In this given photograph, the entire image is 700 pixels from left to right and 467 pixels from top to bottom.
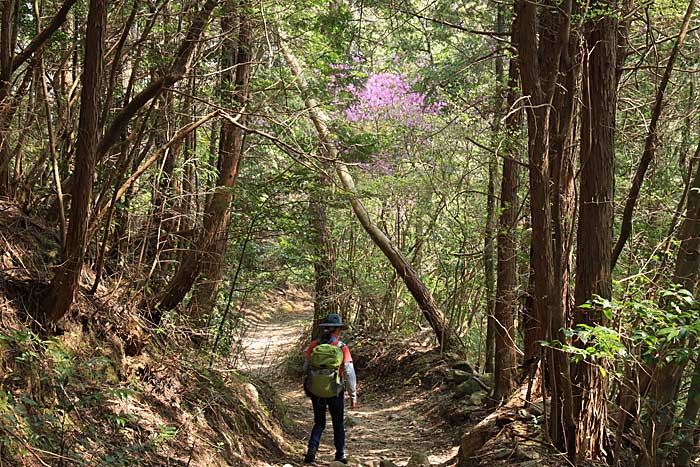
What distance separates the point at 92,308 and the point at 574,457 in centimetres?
473

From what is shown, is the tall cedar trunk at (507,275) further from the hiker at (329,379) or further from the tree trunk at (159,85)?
the tree trunk at (159,85)

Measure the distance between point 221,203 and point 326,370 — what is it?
2483 mm

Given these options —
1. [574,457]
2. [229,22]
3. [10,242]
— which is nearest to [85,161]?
[10,242]

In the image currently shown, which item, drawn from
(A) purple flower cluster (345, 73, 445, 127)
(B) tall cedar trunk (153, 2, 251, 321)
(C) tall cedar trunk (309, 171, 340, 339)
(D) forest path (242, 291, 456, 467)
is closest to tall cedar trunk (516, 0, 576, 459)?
(D) forest path (242, 291, 456, 467)

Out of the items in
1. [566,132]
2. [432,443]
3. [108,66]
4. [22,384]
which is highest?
[108,66]

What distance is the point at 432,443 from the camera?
9.92 meters

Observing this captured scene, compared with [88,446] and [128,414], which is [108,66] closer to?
[128,414]

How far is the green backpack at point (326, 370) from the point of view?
7.49 meters

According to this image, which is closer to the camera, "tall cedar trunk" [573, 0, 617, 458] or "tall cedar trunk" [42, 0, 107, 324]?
"tall cedar trunk" [42, 0, 107, 324]

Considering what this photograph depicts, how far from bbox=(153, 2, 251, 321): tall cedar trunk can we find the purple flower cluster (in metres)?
5.77

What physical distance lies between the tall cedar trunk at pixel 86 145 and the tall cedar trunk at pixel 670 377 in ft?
15.0

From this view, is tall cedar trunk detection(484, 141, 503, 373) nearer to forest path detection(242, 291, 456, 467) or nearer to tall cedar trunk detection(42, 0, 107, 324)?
forest path detection(242, 291, 456, 467)

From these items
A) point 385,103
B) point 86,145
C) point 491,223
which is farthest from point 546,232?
point 385,103

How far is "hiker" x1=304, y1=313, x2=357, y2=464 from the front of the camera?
7516 mm
